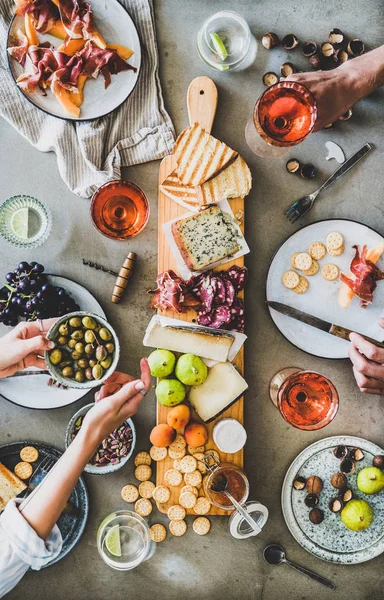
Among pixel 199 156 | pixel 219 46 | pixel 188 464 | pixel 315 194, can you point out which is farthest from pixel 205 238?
pixel 188 464

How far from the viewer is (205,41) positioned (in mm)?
1636

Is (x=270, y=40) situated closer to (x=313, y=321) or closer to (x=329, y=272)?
(x=329, y=272)

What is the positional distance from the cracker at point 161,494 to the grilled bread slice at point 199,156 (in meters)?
0.92

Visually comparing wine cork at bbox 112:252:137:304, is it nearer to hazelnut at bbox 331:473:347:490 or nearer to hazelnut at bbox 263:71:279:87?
hazelnut at bbox 263:71:279:87

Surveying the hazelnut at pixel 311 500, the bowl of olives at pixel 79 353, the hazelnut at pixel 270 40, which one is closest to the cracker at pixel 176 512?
the hazelnut at pixel 311 500

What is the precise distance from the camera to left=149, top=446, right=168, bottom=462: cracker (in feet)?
5.29

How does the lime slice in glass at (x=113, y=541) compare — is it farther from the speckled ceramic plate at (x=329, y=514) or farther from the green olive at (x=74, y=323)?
the green olive at (x=74, y=323)

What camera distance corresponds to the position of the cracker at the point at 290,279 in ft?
5.31

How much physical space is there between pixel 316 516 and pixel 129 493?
585mm

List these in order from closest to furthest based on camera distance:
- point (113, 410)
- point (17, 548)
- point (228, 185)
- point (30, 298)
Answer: point (17, 548) < point (113, 410) < point (30, 298) < point (228, 185)

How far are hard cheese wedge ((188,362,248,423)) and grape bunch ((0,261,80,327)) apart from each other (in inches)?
17.8

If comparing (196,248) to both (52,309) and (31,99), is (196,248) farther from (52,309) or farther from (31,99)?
(31,99)

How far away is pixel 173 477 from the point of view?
160 cm

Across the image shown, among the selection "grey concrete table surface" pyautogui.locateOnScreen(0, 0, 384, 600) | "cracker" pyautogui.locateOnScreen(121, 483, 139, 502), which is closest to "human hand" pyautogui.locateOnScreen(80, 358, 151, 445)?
"grey concrete table surface" pyautogui.locateOnScreen(0, 0, 384, 600)
